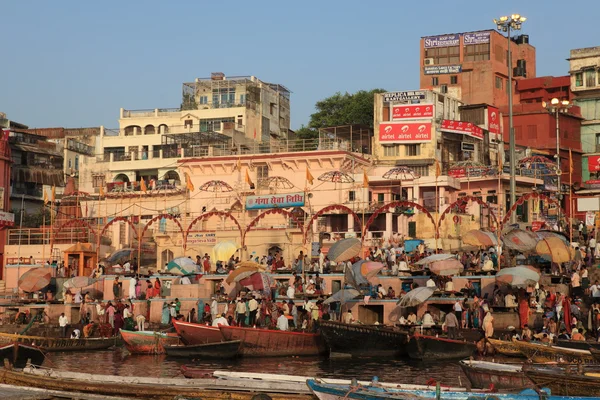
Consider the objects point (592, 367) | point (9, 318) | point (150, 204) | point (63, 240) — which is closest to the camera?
point (592, 367)

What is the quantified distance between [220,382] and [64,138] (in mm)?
54606

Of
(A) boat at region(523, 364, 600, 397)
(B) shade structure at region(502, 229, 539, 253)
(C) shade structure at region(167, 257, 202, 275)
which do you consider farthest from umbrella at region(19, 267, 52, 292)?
(A) boat at region(523, 364, 600, 397)

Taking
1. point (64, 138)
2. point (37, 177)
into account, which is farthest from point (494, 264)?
point (64, 138)

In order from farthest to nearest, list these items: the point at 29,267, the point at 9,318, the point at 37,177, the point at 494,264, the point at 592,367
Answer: the point at 37,177 → the point at 29,267 → the point at 9,318 → the point at 494,264 → the point at 592,367

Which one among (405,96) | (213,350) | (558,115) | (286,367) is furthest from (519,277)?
(558,115)

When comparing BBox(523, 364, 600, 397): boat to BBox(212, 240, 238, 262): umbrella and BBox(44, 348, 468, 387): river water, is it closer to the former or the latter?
BBox(44, 348, 468, 387): river water

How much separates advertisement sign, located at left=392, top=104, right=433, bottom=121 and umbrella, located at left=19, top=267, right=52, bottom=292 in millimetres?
23937

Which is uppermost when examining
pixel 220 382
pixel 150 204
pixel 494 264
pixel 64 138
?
pixel 64 138

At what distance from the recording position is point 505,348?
30062 mm

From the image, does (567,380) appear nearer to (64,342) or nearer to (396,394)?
(396,394)

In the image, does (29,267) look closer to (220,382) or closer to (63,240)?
(63,240)

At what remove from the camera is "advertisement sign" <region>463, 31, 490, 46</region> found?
70.4 meters

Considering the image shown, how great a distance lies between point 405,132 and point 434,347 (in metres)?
27.6

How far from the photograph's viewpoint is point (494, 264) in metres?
38.9
